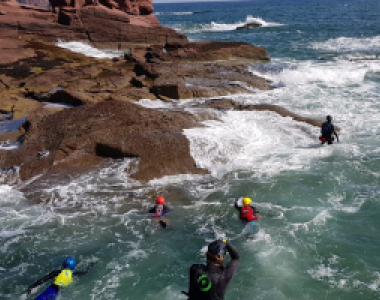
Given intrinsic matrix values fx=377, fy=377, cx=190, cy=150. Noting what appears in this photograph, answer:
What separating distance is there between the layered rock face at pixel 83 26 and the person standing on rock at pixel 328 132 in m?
23.6

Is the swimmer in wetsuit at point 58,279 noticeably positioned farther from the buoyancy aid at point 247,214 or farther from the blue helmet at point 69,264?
the buoyancy aid at point 247,214

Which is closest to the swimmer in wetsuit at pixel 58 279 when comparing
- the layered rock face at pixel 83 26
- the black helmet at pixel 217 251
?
the black helmet at pixel 217 251

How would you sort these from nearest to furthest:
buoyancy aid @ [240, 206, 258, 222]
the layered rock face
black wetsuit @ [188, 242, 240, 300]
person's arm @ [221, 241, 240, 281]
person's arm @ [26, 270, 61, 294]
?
black wetsuit @ [188, 242, 240, 300], person's arm @ [221, 241, 240, 281], person's arm @ [26, 270, 61, 294], buoyancy aid @ [240, 206, 258, 222], the layered rock face

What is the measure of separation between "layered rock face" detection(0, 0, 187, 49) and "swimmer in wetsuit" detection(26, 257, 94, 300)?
1073 inches

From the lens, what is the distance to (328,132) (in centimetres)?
1069

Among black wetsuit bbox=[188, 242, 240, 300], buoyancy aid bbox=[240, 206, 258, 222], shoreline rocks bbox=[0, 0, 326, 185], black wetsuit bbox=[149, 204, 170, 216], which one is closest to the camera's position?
black wetsuit bbox=[188, 242, 240, 300]

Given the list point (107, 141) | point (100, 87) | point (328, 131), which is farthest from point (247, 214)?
point (100, 87)

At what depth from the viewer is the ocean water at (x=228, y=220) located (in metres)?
5.82

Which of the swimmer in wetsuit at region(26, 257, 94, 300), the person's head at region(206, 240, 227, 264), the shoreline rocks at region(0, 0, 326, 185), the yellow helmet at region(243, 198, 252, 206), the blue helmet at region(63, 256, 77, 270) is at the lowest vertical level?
the swimmer in wetsuit at region(26, 257, 94, 300)

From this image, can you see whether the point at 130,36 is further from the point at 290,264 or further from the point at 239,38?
the point at 290,264

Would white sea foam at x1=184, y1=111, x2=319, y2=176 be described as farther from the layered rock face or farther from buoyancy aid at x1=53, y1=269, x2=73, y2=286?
the layered rock face

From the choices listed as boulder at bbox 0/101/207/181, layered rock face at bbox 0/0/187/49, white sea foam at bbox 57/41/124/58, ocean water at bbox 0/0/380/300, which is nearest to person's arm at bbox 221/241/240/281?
ocean water at bbox 0/0/380/300

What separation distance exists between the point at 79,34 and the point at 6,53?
1085cm

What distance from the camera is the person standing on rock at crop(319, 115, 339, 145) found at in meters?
10.6
